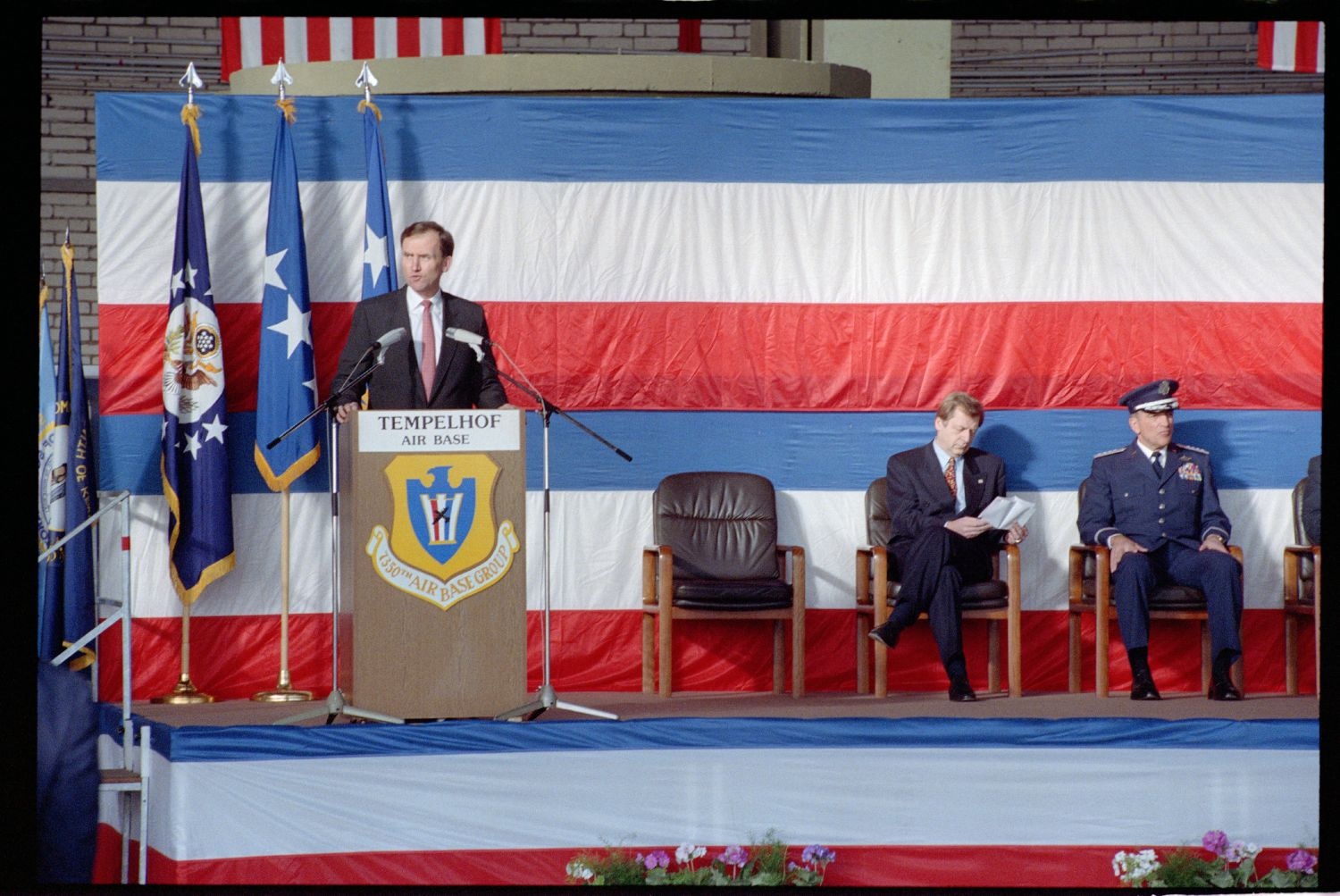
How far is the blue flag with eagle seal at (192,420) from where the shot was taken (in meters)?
5.34

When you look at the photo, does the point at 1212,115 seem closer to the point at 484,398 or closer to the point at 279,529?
the point at 484,398

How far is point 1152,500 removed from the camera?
17.9 ft

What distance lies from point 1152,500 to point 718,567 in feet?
4.68

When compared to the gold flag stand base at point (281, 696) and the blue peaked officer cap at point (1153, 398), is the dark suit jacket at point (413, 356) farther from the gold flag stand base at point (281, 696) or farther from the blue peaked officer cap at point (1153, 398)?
the blue peaked officer cap at point (1153, 398)

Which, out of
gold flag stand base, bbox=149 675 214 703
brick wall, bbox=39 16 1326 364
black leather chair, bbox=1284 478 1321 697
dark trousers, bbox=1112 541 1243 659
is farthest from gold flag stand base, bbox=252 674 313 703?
brick wall, bbox=39 16 1326 364

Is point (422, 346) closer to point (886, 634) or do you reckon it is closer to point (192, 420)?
point (192, 420)

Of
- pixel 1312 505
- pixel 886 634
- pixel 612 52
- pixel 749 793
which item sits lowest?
pixel 749 793

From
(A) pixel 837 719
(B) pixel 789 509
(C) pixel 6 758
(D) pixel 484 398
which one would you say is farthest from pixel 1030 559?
(C) pixel 6 758

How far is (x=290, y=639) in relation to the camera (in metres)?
5.59

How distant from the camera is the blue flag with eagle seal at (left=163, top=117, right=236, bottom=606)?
17.5ft

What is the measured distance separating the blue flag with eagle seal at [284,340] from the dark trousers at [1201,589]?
263 centimetres

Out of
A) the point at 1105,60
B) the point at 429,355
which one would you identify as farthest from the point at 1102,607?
the point at 1105,60

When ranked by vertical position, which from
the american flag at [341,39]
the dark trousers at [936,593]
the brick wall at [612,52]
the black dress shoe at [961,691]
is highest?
the brick wall at [612,52]

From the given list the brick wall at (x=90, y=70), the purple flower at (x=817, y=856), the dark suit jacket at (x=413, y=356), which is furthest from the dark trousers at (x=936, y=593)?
the brick wall at (x=90, y=70)
